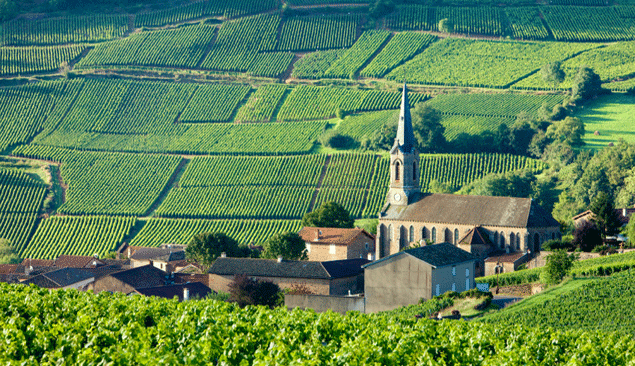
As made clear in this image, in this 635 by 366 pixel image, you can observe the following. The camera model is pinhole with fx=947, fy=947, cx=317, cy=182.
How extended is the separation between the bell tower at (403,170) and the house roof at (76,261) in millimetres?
24390

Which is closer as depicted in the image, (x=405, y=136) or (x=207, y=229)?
(x=405, y=136)

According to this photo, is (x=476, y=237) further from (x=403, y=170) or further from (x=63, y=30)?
(x=63, y=30)

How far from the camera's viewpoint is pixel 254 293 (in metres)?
56.2

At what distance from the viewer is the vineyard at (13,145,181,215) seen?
98.8 metres

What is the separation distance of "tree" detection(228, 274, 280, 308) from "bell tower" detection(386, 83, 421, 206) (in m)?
21.1

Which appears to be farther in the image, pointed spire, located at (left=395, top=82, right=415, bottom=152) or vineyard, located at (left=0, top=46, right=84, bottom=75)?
vineyard, located at (left=0, top=46, right=84, bottom=75)

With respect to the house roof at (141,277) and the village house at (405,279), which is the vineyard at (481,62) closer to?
the house roof at (141,277)

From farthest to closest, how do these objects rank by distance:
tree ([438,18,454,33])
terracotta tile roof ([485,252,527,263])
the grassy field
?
tree ([438,18,454,33]) → the grassy field → terracotta tile roof ([485,252,527,263])

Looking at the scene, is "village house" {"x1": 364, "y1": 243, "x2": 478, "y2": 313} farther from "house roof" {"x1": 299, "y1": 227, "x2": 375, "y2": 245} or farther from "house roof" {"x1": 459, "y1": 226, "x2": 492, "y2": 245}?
"house roof" {"x1": 299, "y1": 227, "x2": 375, "y2": 245}

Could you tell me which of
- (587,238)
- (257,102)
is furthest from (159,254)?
(257,102)

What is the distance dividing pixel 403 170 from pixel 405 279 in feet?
75.2

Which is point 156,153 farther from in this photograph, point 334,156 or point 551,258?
point 551,258

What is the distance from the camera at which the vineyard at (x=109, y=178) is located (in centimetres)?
9875

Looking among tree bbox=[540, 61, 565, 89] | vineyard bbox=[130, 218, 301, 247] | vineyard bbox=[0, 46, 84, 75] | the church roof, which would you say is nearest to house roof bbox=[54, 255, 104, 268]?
vineyard bbox=[130, 218, 301, 247]
